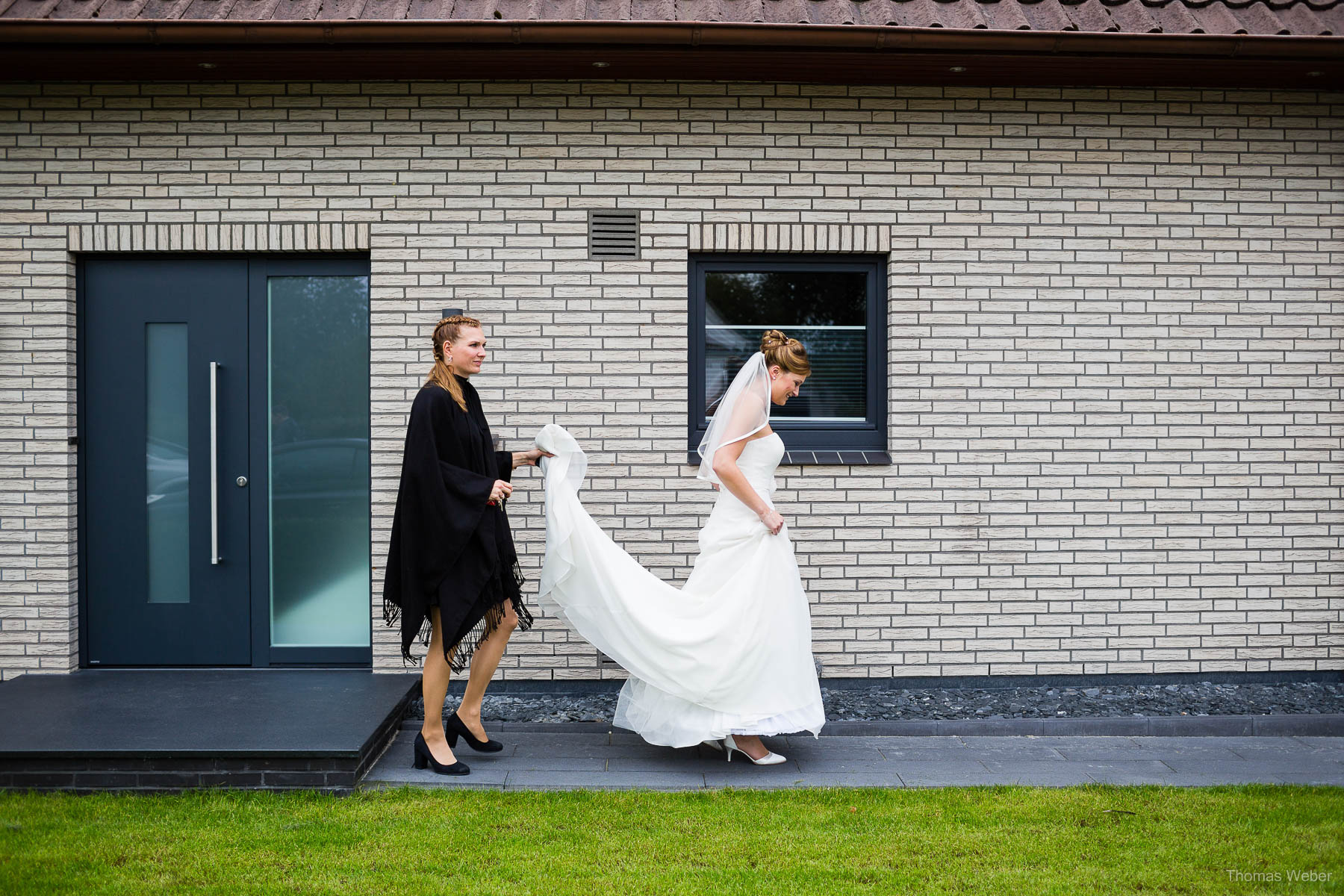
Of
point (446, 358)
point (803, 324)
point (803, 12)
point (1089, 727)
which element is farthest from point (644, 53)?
point (1089, 727)

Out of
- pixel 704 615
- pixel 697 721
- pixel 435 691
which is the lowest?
pixel 697 721

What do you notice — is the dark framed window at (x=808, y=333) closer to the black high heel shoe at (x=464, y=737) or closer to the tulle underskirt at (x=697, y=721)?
the tulle underskirt at (x=697, y=721)

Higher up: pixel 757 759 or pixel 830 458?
pixel 830 458

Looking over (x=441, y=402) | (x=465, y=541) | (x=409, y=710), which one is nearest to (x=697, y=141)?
(x=441, y=402)

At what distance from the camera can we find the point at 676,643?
4688mm

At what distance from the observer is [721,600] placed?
4734 millimetres

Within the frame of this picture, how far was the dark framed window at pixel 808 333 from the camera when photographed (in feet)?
20.2

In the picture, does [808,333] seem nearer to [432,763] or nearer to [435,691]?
[435,691]

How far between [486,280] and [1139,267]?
3.92 meters

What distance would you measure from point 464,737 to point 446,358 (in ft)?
6.04

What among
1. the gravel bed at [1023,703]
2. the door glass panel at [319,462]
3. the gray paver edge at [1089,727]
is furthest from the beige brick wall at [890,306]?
the gray paver edge at [1089,727]

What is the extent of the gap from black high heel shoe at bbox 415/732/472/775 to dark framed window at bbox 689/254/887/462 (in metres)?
2.34

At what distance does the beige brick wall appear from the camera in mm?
5922

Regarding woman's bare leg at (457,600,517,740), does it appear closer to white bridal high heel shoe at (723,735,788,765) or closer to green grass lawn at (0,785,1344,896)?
green grass lawn at (0,785,1344,896)
